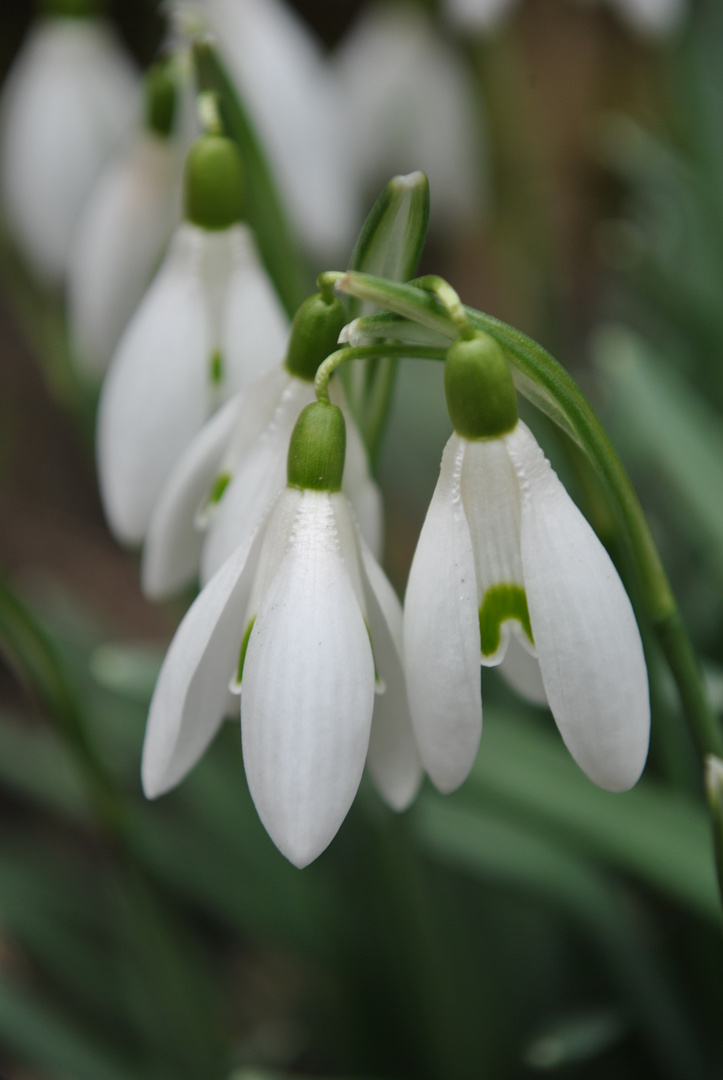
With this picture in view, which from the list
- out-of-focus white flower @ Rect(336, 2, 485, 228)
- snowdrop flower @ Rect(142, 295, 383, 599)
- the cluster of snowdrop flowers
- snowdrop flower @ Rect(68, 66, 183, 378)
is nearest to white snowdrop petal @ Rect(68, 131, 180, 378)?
snowdrop flower @ Rect(68, 66, 183, 378)

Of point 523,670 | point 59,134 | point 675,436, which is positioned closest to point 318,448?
point 523,670

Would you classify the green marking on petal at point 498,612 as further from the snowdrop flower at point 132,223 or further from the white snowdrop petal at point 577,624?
the snowdrop flower at point 132,223

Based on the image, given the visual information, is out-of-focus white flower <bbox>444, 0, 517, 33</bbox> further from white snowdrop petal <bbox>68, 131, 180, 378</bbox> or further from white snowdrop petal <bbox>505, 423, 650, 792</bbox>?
white snowdrop petal <bbox>505, 423, 650, 792</bbox>

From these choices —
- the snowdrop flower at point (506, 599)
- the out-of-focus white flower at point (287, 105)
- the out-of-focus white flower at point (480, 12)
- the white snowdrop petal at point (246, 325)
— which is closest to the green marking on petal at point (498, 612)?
the snowdrop flower at point (506, 599)

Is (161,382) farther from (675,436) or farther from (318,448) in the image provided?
(675,436)

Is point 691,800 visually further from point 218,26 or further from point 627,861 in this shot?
point 218,26
